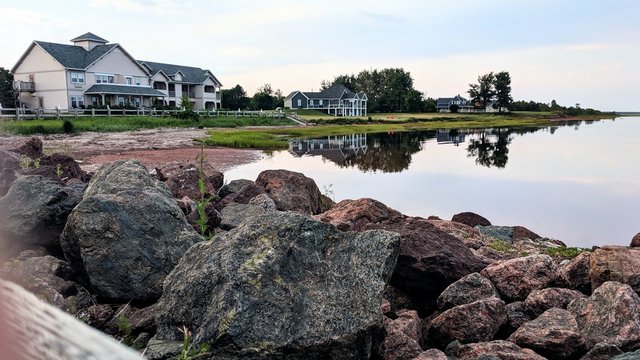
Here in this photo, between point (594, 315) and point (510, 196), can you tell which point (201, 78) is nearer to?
point (510, 196)

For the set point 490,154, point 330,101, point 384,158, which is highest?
point 330,101

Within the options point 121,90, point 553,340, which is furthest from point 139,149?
point 121,90

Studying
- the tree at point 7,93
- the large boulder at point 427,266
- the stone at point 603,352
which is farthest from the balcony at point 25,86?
the stone at point 603,352

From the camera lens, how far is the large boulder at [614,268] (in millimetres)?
7773

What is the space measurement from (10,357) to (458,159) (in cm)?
4242

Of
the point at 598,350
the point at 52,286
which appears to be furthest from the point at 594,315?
the point at 52,286

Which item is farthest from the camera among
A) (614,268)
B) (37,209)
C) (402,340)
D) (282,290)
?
(614,268)

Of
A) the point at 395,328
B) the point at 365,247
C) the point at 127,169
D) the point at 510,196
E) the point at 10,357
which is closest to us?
the point at 10,357

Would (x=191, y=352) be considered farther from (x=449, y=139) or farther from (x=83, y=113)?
(x=449, y=139)

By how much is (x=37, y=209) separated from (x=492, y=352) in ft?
19.7

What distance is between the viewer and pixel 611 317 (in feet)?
20.8

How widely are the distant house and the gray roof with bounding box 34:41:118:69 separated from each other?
5635 centimetres

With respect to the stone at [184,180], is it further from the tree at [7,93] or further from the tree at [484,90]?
the tree at [484,90]

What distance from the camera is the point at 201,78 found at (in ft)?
315
